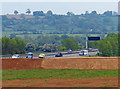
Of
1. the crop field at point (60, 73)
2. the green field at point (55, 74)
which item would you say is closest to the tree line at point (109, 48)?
the crop field at point (60, 73)

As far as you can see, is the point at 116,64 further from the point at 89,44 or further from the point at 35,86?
the point at 89,44

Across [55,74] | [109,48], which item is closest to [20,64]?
[55,74]

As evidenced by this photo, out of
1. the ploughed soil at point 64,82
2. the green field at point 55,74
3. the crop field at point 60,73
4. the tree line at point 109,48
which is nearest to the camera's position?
the ploughed soil at point 64,82

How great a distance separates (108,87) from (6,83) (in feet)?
31.4

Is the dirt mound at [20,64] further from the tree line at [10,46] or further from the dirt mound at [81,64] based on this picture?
the tree line at [10,46]

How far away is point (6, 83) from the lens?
35.0 m

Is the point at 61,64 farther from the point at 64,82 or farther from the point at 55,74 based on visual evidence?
the point at 64,82

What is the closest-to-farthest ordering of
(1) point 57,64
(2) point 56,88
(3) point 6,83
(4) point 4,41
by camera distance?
Result: (2) point 56,88 < (3) point 6,83 < (1) point 57,64 < (4) point 4,41

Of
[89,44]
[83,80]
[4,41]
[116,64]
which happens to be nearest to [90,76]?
[83,80]

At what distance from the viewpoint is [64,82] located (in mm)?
35250

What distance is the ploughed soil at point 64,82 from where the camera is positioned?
109ft

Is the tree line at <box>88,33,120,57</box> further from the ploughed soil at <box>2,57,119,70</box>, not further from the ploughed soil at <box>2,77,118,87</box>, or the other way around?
the ploughed soil at <box>2,77,118,87</box>

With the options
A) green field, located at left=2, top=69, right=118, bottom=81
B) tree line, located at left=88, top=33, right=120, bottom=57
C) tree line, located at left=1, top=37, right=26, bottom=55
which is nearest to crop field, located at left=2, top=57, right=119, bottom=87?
green field, located at left=2, top=69, right=118, bottom=81

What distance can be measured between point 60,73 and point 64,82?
6302 millimetres
